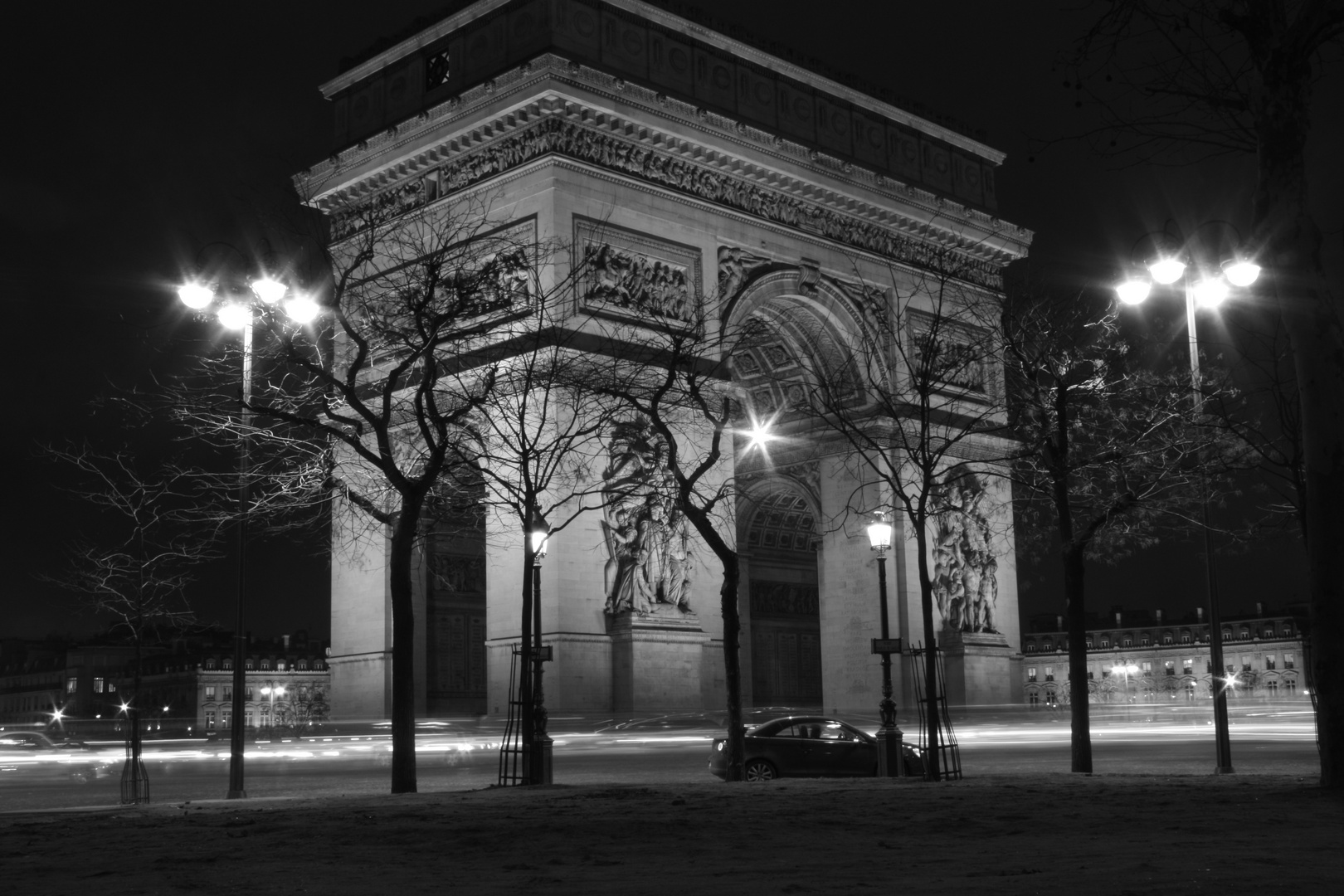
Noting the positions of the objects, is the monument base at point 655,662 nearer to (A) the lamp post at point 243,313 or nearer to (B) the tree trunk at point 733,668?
(B) the tree trunk at point 733,668

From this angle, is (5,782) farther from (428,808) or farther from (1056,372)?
(1056,372)

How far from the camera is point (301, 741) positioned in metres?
40.1

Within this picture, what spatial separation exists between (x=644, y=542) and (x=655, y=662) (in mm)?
2961

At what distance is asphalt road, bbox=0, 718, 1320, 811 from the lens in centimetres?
2775

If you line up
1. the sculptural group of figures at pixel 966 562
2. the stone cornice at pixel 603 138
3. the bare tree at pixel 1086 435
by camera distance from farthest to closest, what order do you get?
the sculptural group of figures at pixel 966 562, the stone cornice at pixel 603 138, the bare tree at pixel 1086 435

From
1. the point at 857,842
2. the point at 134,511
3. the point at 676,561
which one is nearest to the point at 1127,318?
the point at 676,561

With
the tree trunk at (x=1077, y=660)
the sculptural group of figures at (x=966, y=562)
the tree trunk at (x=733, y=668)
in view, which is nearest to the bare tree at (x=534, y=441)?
the tree trunk at (x=733, y=668)

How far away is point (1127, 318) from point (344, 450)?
19271 mm

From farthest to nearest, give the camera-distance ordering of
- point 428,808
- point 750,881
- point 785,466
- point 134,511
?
point 785,466 < point 134,511 < point 428,808 < point 750,881

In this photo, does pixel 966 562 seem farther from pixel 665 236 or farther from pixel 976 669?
pixel 665 236

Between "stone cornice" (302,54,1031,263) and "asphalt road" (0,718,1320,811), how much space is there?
505 inches

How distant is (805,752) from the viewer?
28828mm

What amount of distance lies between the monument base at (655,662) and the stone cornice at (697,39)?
15.3 metres

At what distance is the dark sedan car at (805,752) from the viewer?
28.6m
